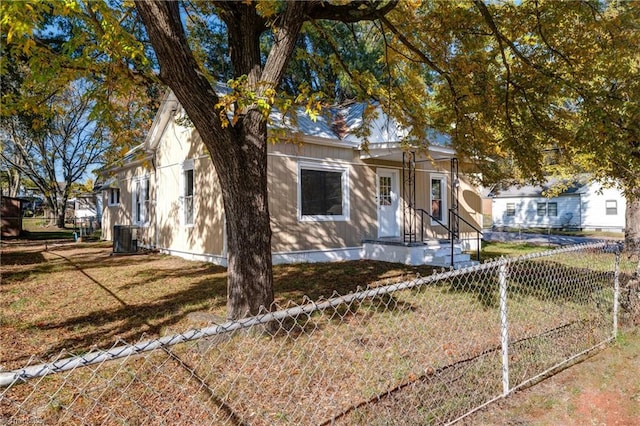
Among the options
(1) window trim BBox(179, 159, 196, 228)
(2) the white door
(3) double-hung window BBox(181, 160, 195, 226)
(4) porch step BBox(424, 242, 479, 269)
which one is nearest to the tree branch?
(4) porch step BBox(424, 242, 479, 269)

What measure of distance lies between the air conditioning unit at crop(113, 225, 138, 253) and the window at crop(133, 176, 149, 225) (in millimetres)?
1261

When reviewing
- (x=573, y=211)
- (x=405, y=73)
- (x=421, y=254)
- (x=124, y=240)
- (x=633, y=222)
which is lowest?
(x=421, y=254)

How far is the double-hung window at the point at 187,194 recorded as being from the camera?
1158cm

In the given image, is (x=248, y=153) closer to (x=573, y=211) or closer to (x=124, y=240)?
(x=124, y=240)

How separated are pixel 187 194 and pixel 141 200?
4.17m

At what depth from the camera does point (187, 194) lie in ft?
38.6

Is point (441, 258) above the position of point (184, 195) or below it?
below

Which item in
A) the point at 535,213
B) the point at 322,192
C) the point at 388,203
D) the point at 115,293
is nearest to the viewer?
the point at 115,293

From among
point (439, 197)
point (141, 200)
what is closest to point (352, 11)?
point (439, 197)

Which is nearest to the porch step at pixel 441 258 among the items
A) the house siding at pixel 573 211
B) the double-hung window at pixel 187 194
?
the double-hung window at pixel 187 194

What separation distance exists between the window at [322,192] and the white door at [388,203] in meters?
1.41

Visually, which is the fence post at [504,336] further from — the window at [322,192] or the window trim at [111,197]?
the window trim at [111,197]

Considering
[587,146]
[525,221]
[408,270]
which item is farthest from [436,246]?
[525,221]

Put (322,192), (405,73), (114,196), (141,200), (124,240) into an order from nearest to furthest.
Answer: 1. (405,73)
2. (322,192)
3. (124,240)
4. (141,200)
5. (114,196)
